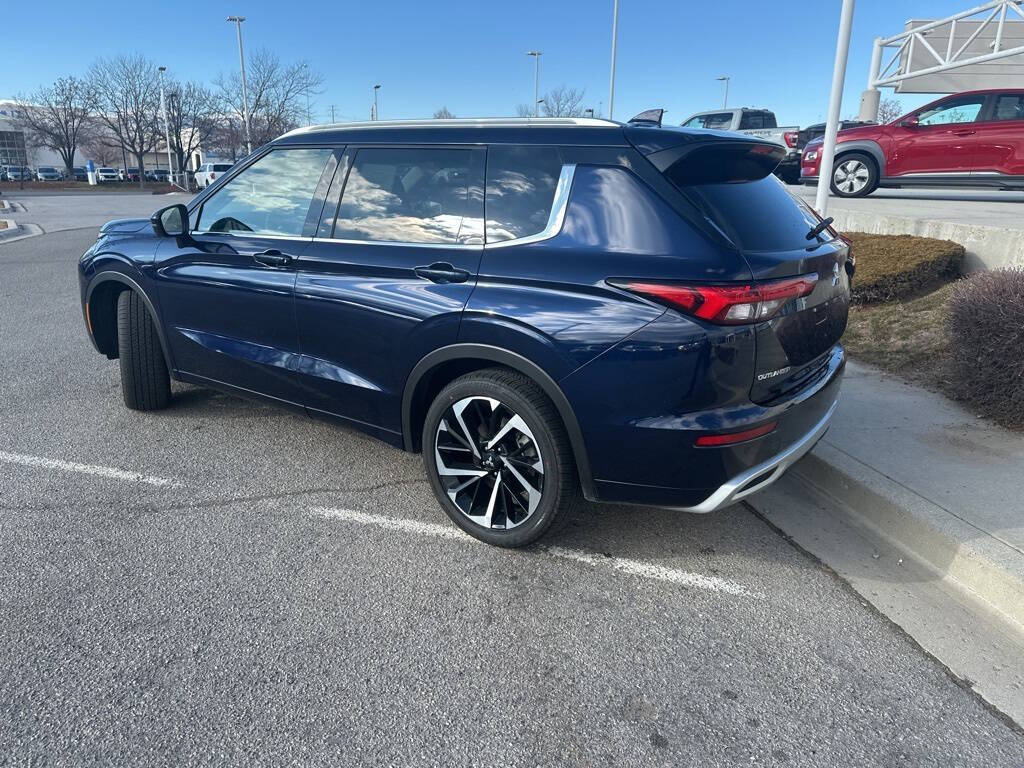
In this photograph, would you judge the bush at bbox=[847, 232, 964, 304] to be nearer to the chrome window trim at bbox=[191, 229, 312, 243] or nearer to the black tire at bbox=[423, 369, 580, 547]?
the black tire at bbox=[423, 369, 580, 547]

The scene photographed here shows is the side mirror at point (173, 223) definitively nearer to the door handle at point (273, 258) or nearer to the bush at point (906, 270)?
the door handle at point (273, 258)

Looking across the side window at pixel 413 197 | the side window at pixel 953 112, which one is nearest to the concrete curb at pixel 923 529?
the side window at pixel 413 197

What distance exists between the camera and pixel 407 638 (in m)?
2.67

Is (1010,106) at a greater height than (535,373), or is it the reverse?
(1010,106)

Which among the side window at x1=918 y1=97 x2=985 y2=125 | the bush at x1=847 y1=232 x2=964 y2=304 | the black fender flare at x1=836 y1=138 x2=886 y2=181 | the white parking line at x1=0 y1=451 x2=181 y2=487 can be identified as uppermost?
the side window at x1=918 y1=97 x2=985 y2=125

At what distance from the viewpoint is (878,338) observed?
614cm

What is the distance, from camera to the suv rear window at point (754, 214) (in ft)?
9.10

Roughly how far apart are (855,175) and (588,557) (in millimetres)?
11134

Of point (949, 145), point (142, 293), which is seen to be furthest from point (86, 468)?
point (949, 145)

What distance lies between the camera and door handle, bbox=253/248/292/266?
3.72 meters

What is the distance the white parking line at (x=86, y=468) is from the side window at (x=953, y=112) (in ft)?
39.5

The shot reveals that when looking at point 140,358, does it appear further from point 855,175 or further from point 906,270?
point 855,175

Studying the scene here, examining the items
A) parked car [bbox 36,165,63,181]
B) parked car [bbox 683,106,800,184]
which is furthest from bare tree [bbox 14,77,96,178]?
parked car [bbox 683,106,800,184]

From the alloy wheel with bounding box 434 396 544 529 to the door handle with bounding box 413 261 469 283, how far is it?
0.52 metres
